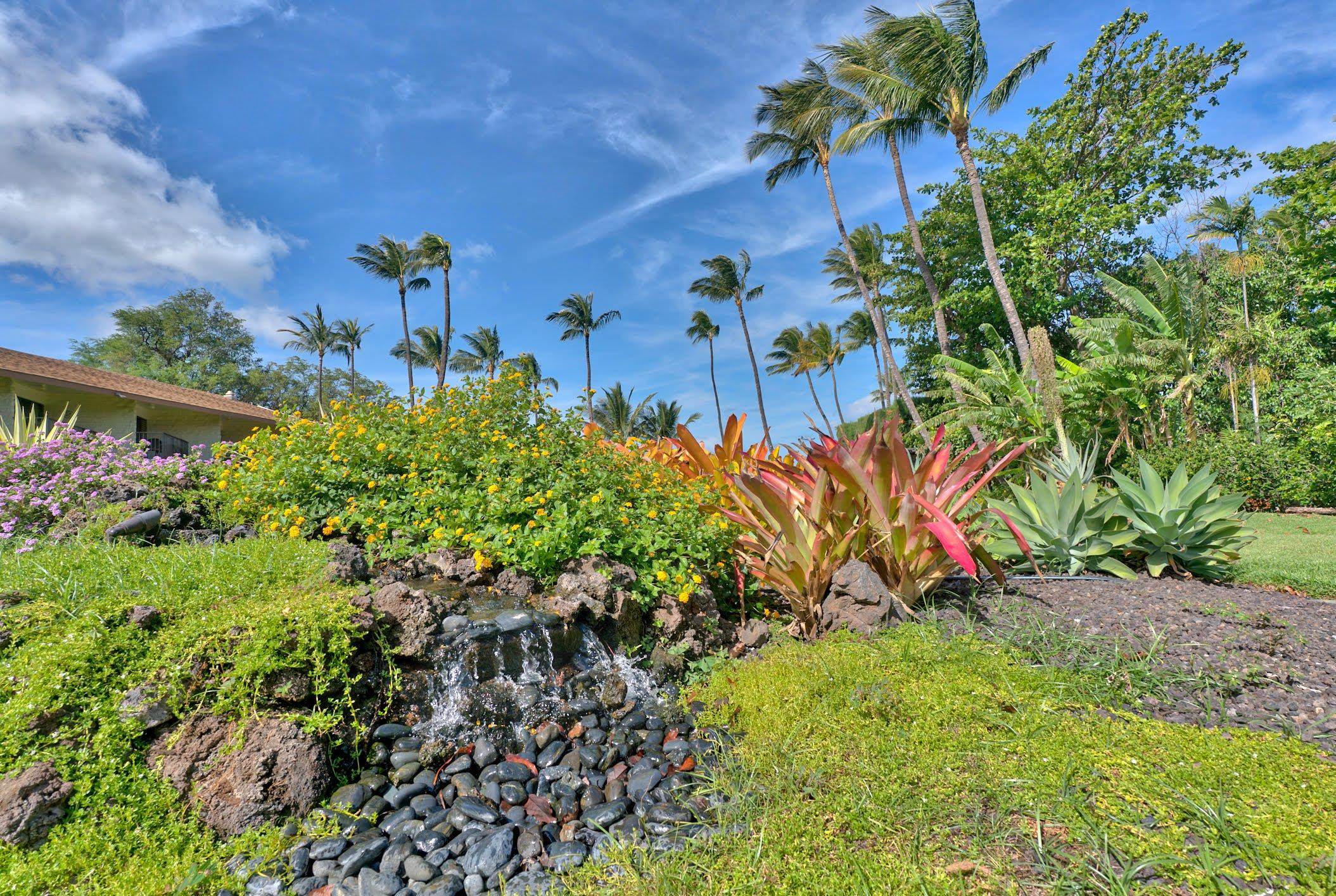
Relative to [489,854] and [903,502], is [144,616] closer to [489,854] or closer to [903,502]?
[489,854]

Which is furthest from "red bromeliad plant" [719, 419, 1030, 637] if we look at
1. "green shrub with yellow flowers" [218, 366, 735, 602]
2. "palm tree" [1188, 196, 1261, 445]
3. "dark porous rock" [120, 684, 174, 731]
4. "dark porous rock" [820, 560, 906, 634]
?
"palm tree" [1188, 196, 1261, 445]

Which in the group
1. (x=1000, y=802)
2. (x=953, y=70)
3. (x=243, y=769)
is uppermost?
(x=953, y=70)

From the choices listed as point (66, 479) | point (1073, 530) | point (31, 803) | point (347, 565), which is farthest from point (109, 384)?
point (1073, 530)

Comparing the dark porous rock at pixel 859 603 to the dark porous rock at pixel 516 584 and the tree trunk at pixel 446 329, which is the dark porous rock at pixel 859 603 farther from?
the tree trunk at pixel 446 329

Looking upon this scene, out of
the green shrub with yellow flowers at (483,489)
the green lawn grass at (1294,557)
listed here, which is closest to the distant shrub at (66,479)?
the green shrub with yellow flowers at (483,489)

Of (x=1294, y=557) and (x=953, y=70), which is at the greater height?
(x=953, y=70)

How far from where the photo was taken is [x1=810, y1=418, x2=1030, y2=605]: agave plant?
3.65 metres

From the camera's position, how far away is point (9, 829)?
208 cm

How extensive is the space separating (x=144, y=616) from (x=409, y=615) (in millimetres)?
1212

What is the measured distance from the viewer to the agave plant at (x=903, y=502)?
3.65m

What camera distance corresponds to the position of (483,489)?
470 cm

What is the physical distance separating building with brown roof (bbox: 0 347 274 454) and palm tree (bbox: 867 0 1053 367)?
17997 millimetres

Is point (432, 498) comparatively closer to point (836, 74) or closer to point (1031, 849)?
point (1031, 849)

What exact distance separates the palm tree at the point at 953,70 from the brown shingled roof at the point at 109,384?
62.7ft
